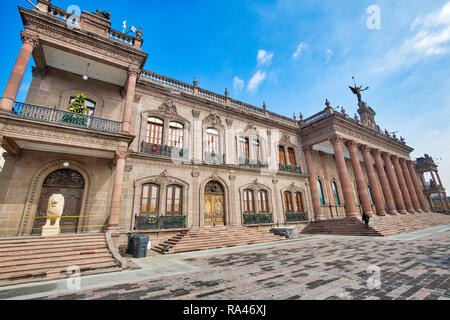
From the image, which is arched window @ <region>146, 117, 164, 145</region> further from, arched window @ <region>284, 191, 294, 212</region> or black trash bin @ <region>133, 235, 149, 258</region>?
arched window @ <region>284, 191, 294, 212</region>

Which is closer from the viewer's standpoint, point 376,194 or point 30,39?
point 30,39

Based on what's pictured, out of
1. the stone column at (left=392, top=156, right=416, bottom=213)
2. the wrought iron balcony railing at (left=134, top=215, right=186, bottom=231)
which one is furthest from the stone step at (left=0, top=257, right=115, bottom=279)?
the stone column at (left=392, top=156, right=416, bottom=213)

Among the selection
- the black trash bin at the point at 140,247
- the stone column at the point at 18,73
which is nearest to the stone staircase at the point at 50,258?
the black trash bin at the point at 140,247

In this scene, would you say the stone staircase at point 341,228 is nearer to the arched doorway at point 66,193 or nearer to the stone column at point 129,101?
the stone column at point 129,101

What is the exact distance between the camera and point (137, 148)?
12344mm

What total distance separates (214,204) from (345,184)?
11.5m

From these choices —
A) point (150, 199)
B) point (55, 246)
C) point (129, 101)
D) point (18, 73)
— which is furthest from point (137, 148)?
point (55, 246)

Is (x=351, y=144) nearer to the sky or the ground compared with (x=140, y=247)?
nearer to the sky

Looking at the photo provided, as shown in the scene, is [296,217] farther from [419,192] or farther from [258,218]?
[419,192]

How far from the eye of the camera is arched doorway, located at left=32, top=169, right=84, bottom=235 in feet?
31.9

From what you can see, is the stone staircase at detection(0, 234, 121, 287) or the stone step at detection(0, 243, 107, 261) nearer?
→ the stone staircase at detection(0, 234, 121, 287)

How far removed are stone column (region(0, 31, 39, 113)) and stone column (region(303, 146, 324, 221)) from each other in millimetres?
20954

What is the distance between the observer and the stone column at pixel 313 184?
18.5 meters

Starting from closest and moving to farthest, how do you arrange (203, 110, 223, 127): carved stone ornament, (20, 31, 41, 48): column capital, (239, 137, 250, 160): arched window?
1. (20, 31, 41, 48): column capital
2. (203, 110, 223, 127): carved stone ornament
3. (239, 137, 250, 160): arched window
